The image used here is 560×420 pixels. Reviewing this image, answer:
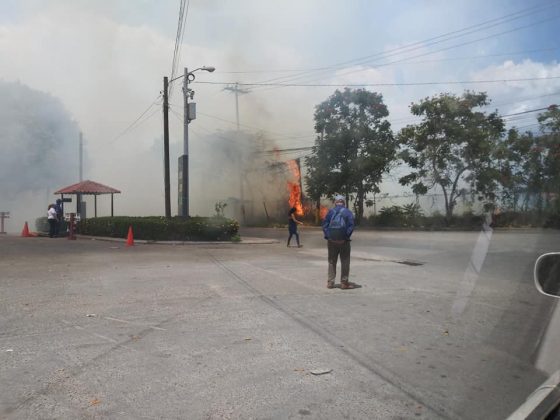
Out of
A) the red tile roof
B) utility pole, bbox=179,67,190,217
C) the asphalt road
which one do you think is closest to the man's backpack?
the asphalt road

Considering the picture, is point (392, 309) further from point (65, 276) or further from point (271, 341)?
point (65, 276)

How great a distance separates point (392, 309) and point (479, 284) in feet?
8.44

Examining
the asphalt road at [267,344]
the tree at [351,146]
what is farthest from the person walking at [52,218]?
the tree at [351,146]

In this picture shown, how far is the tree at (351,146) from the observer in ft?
87.0

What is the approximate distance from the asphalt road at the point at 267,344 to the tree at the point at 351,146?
17.6m

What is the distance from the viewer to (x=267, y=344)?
4523 mm

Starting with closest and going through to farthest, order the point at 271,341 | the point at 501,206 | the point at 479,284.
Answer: the point at 271,341 < the point at 479,284 < the point at 501,206

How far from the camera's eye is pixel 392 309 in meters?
6.04

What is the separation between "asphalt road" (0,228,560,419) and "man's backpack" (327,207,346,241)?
2.49 ft

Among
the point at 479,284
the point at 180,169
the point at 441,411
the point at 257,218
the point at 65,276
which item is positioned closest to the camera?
the point at 441,411

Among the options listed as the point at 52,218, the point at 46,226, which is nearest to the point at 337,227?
the point at 52,218

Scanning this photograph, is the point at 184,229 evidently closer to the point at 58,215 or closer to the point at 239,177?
the point at 58,215

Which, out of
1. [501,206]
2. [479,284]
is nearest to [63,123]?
[501,206]

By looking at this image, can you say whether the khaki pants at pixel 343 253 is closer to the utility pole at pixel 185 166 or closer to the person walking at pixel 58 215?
the utility pole at pixel 185 166
